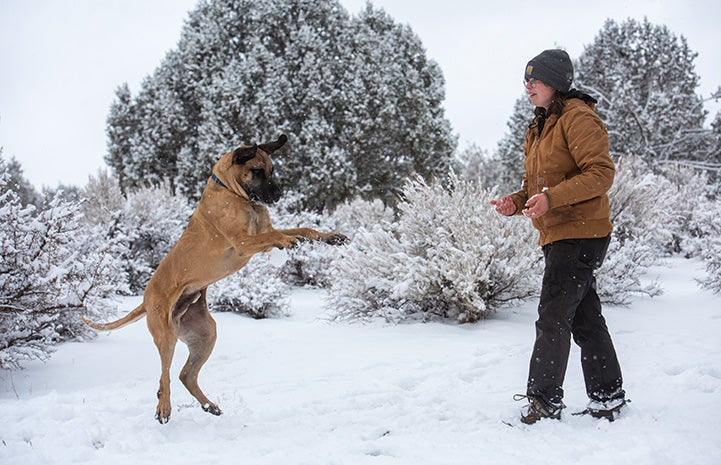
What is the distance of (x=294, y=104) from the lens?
19.7m

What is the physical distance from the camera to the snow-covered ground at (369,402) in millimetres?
2387

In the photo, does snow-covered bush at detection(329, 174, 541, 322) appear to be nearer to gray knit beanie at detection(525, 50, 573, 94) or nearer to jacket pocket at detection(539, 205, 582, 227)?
jacket pocket at detection(539, 205, 582, 227)

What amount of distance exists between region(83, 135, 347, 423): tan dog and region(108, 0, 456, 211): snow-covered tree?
15.2 metres

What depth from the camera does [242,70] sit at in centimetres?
1983

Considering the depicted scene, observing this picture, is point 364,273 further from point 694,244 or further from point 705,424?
point 694,244

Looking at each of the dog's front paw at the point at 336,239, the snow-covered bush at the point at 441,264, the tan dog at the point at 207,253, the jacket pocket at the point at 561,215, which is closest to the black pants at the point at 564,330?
the jacket pocket at the point at 561,215

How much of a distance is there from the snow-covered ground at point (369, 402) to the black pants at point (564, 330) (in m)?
0.17

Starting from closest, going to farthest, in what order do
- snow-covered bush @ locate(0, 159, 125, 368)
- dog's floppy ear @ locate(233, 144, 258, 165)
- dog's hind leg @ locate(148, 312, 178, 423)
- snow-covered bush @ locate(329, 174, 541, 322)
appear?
dog's hind leg @ locate(148, 312, 178, 423) < dog's floppy ear @ locate(233, 144, 258, 165) < snow-covered bush @ locate(0, 159, 125, 368) < snow-covered bush @ locate(329, 174, 541, 322)

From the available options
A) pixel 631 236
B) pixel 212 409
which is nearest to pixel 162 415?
pixel 212 409

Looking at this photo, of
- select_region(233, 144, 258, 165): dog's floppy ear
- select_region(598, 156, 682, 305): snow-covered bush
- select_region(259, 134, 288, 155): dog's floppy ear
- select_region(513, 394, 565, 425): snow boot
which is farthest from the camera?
select_region(598, 156, 682, 305): snow-covered bush

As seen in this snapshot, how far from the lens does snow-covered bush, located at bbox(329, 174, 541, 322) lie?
561 centimetres

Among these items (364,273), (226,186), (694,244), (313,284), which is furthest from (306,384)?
(694,244)

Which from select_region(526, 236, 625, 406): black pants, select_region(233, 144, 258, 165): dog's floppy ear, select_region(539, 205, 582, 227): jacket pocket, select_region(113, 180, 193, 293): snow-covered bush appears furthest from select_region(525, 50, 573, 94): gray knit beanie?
select_region(113, 180, 193, 293): snow-covered bush

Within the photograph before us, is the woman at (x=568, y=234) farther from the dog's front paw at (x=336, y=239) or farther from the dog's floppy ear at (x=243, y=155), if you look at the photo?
the dog's floppy ear at (x=243, y=155)
